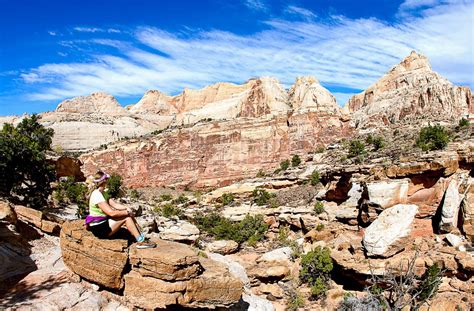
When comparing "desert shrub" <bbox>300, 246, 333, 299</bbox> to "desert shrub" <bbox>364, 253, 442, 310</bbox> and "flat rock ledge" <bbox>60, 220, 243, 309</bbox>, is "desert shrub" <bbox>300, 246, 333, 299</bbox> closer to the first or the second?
"desert shrub" <bbox>364, 253, 442, 310</bbox>

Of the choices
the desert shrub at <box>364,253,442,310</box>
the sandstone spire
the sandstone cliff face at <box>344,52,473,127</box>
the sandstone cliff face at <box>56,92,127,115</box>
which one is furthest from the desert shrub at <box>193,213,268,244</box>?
the sandstone cliff face at <box>56,92,127,115</box>

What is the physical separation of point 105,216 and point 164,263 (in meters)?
1.57

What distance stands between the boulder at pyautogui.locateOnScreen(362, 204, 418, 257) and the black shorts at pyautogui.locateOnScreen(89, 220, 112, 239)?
11.8 metres

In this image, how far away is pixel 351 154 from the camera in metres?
30.7

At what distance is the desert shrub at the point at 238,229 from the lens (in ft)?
73.8

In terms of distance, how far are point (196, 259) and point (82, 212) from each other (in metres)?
13.7

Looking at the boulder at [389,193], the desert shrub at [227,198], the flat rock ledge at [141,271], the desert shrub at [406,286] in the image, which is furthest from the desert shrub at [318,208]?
the flat rock ledge at [141,271]

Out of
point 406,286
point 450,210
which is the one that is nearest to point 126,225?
point 406,286

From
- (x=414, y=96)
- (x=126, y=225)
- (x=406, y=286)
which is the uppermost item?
(x=414, y=96)

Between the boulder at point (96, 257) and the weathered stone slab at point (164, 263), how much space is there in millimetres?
264

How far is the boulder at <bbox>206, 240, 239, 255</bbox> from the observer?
20812mm

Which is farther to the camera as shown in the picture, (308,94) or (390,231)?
(308,94)

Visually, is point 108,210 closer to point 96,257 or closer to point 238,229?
point 96,257

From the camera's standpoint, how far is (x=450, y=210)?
14750mm
